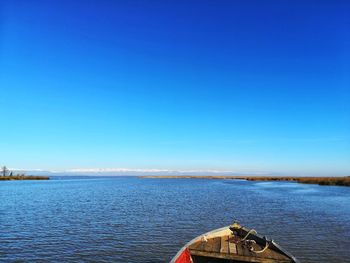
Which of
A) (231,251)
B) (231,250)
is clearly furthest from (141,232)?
(231,251)

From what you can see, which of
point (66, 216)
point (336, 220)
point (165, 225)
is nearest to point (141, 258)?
point (165, 225)

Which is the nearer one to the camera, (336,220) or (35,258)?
(35,258)

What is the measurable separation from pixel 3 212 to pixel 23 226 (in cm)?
1008

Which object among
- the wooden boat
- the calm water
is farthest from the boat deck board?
the calm water

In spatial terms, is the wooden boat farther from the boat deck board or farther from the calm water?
the calm water

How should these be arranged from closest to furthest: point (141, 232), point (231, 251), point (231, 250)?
1. point (231, 251)
2. point (231, 250)
3. point (141, 232)

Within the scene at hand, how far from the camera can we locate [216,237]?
14383mm

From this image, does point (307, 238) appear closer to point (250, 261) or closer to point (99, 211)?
point (250, 261)

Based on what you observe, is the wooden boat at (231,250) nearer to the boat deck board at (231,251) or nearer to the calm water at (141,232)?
the boat deck board at (231,251)

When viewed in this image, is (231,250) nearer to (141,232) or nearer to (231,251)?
(231,251)

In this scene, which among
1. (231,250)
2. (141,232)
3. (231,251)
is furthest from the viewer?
(141,232)

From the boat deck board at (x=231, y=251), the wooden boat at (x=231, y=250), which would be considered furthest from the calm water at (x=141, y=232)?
the boat deck board at (x=231, y=251)

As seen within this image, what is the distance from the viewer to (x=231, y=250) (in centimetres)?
1245

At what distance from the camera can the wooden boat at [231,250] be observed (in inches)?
456
